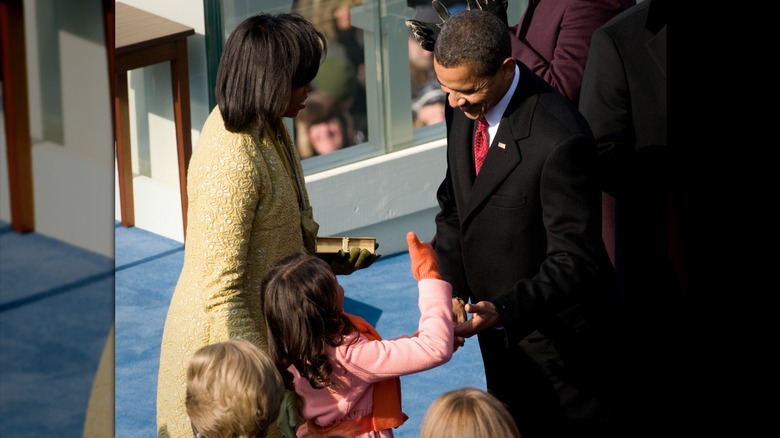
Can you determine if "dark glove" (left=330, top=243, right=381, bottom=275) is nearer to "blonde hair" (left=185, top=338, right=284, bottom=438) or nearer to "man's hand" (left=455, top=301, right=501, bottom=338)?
"man's hand" (left=455, top=301, right=501, bottom=338)

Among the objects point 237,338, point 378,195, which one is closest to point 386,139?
point 378,195

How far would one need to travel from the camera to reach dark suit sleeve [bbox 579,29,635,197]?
3.63 m

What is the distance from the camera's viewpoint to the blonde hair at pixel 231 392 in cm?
254

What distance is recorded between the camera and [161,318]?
18.3 ft

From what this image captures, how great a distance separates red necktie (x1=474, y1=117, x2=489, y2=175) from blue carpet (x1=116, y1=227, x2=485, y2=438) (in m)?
1.55

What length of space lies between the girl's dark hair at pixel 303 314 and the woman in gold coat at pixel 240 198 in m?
0.11

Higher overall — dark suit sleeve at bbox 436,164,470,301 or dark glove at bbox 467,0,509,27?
dark glove at bbox 467,0,509,27

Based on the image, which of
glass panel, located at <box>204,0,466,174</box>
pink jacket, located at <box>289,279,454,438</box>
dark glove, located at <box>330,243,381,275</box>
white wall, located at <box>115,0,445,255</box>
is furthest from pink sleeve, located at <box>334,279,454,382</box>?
glass panel, located at <box>204,0,466,174</box>

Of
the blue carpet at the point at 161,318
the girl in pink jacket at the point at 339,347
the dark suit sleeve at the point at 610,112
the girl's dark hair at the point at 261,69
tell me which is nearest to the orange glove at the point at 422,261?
the girl in pink jacket at the point at 339,347

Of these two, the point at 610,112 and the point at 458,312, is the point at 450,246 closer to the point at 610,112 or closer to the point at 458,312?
the point at 458,312

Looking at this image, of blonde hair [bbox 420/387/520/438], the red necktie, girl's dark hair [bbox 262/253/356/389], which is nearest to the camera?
blonde hair [bbox 420/387/520/438]

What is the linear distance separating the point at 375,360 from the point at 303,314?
0.74 feet

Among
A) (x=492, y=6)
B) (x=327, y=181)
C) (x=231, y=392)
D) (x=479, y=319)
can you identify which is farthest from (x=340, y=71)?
(x=231, y=392)

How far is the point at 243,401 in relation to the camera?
2.55 metres
